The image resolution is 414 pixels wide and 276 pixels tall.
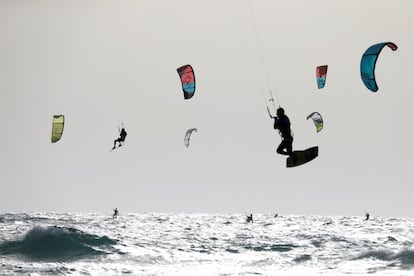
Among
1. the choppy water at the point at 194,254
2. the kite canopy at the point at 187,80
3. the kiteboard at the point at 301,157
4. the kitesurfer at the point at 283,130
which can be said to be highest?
the kite canopy at the point at 187,80

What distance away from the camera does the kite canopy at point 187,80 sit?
21.9 metres

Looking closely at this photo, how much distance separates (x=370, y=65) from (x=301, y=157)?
3.27 m

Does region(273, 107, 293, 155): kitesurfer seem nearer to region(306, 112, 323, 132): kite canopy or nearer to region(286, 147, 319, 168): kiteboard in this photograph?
region(286, 147, 319, 168): kiteboard

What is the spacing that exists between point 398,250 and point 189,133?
14391 millimetres

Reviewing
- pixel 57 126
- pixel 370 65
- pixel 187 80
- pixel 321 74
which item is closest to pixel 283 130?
pixel 370 65

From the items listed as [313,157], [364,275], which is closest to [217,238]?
[364,275]

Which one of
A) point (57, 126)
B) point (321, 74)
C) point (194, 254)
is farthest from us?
point (194, 254)

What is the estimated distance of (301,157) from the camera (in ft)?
59.5

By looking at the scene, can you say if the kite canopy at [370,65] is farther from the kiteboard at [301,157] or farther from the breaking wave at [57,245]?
the breaking wave at [57,245]

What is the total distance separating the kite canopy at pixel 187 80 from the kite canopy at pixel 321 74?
342 centimetres

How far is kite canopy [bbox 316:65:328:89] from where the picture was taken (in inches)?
840

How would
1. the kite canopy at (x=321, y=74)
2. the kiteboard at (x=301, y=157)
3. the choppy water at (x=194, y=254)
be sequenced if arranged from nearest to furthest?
the kiteboard at (x=301, y=157) < the kite canopy at (x=321, y=74) < the choppy water at (x=194, y=254)

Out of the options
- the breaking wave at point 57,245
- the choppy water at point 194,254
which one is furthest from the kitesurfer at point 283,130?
the breaking wave at point 57,245

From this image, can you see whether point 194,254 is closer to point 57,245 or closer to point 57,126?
point 57,245
